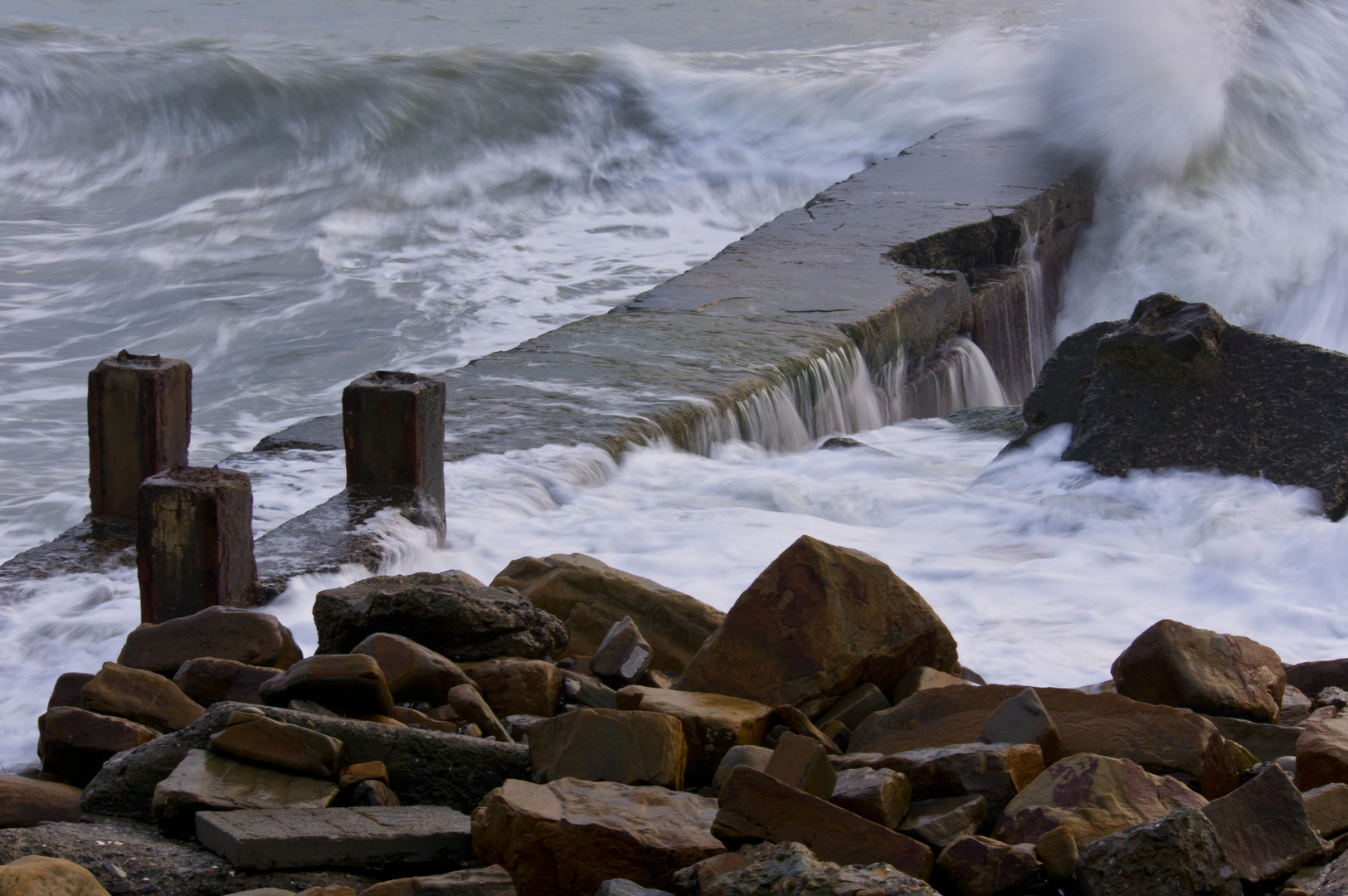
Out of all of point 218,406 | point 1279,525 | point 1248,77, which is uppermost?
point 1248,77

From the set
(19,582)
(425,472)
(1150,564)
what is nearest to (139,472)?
(19,582)

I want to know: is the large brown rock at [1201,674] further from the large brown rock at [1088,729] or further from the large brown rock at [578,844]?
the large brown rock at [578,844]

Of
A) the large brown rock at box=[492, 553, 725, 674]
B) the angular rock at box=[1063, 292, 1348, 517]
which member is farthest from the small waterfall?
the large brown rock at box=[492, 553, 725, 674]

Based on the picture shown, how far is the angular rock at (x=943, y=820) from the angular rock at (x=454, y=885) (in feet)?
1.68

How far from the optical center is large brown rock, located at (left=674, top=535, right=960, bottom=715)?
2.25m

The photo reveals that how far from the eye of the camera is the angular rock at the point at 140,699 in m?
2.06

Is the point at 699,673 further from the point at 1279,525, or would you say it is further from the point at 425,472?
the point at 1279,525

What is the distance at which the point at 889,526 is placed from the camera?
4.13 meters

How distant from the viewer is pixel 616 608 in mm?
2648

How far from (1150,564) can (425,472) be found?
208cm

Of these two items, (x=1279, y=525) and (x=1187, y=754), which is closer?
(x=1187, y=754)

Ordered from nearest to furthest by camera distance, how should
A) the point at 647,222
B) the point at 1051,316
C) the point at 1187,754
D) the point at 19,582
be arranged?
the point at 1187,754, the point at 19,582, the point at 1051,316, the point at 647,222

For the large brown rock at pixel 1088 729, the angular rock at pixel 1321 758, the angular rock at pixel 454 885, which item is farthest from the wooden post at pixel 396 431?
the angular rock at pixel 1321 758

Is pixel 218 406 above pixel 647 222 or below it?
below
